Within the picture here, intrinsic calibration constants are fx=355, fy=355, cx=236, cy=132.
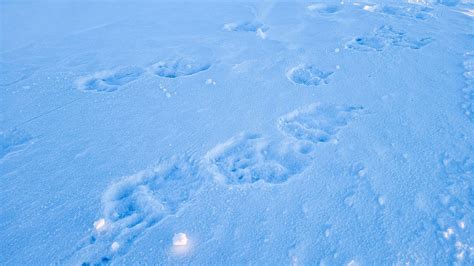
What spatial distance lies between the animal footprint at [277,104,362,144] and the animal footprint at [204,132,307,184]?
171 mm

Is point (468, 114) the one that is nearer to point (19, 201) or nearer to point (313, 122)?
point (313, 122)

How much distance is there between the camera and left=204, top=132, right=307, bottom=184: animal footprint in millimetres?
2014

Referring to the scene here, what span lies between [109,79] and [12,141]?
90cm

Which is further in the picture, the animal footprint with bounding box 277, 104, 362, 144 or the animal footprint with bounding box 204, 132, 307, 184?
the animal footprint with bounding box 277, 104, 362, 144

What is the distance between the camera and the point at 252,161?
210cm

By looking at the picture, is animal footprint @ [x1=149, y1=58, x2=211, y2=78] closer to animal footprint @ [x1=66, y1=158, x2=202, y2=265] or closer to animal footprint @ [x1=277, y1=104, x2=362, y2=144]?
animal footprint @ [x1=277, y1=104, x2=362, y2=144]

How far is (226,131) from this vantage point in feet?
7.55

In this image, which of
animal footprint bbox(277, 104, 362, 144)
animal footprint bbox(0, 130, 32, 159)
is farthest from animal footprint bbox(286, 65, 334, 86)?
animal footprint bbox(0, 130, 32, 159)

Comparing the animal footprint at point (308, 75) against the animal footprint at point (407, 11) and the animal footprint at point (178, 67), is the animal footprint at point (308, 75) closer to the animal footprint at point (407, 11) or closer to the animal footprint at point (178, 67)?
the animal footprint at point (178, 67)

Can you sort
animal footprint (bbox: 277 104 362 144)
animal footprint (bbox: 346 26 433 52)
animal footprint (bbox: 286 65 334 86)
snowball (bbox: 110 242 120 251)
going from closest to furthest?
snowball (bbox: 110 242 120 251)
animal footprint (bbox: 277 104 362 144)
animal footprint (bbox: 286 65 334 86)
animal footprint (bbox: 346 26 433 52)

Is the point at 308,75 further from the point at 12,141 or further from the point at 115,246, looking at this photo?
the point at 12,141

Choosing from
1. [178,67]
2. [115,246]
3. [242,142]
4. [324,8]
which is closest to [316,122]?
[242,142]

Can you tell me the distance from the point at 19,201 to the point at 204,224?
1034mm

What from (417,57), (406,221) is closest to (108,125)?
(406,221)
